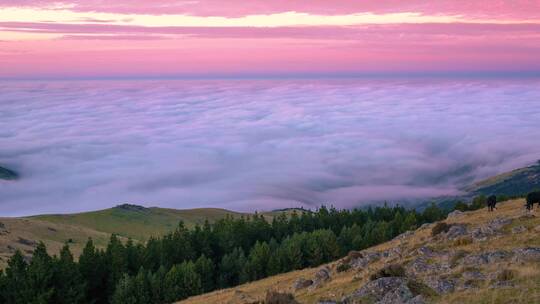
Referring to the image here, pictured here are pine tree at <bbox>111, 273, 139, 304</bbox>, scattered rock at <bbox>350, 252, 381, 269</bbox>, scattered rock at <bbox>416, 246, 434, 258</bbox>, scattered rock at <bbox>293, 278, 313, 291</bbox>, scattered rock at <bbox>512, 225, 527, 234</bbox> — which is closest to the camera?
scattered rock at <bbox>416, 246, 434, 258</bbox>

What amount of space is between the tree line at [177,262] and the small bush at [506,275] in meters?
57.0

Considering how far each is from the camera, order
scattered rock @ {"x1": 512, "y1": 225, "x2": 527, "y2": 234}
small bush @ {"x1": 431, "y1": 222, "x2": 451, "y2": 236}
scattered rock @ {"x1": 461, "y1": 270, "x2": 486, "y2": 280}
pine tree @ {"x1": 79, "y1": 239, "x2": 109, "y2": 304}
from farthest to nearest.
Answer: pine tree @ {"x1": 79, "y1": 239, "x2": 109, "y2": 304} < small bush @ {"x1": 431, "y1": 222, "x2": 451, "y2": 236} < scattered rock @ {"x1": 512, "y1": 225, "x2": 527, "y2": 234} < scattered rock @ {"x1": 461, "y1": 270, "x2": 486, "y2": 280}

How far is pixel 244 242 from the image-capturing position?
11700 centimetres

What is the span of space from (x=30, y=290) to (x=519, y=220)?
195ft

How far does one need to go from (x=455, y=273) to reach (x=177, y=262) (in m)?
78.6

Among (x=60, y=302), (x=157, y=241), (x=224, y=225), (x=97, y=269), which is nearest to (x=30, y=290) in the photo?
(x=60, y=302)

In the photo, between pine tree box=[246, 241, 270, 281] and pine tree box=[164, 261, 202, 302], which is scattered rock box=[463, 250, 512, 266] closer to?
pine tree box=[164, 261, 202, 302]

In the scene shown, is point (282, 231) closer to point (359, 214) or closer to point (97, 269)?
point (359, 214)

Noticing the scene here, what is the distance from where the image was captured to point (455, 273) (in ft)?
91.9

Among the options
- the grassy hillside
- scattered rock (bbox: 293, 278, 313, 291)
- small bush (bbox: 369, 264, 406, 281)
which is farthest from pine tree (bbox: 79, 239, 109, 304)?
the grassy hillside

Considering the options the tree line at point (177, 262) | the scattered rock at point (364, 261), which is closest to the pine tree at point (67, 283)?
the tree line at point (177, 262)

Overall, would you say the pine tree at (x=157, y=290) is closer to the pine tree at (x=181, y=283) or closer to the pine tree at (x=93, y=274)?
the pine tree at (x=181, y=283)

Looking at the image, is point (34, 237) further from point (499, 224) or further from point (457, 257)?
point (457, 257)

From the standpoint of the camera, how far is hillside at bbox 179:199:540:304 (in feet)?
75.8
